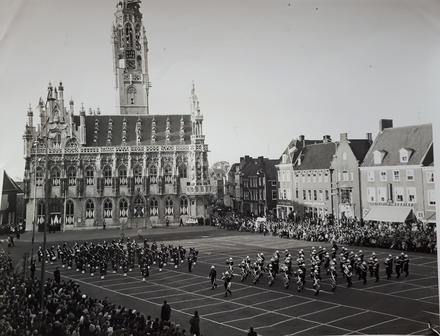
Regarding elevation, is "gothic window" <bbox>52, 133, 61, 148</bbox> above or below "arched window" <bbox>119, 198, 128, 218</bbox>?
above

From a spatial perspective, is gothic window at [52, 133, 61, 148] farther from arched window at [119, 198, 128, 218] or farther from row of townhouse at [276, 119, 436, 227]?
row of townhouse at [276, 119, 436, 227]

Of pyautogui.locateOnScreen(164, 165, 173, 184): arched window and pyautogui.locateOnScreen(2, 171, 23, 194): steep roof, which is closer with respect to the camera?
pyautogui.locateOnScreen(2, 171, 23, 194): steep roof

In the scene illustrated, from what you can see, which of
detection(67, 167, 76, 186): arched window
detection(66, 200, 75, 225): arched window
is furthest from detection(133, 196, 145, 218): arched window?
detection(67, 167, 76, 186): arched window

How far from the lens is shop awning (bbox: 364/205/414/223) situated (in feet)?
50.0

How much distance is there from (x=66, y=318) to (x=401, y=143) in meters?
12.1

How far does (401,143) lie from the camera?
1577 cm

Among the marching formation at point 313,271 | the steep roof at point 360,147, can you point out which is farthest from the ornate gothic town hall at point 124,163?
the steep roof at point 360,147

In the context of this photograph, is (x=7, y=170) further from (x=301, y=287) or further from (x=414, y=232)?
(x=414, y=232)

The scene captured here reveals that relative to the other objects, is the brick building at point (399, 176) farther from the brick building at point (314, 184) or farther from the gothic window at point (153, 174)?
the gothic window at point (153, 174)

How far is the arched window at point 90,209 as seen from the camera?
1775 centimetres

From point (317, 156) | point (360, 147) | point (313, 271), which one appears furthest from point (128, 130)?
point (313, 271)

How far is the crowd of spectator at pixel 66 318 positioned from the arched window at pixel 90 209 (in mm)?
6043

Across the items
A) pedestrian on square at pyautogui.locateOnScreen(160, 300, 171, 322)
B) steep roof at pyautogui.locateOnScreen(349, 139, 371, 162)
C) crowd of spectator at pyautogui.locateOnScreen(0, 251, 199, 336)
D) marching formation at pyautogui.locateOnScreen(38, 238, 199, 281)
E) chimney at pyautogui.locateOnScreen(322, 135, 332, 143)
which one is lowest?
pedestrian on square at pyautogui.locateOnScreen(160, 300, 171, 322)

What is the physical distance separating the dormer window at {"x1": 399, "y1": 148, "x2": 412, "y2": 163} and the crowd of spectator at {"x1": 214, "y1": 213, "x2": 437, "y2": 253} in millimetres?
2303
